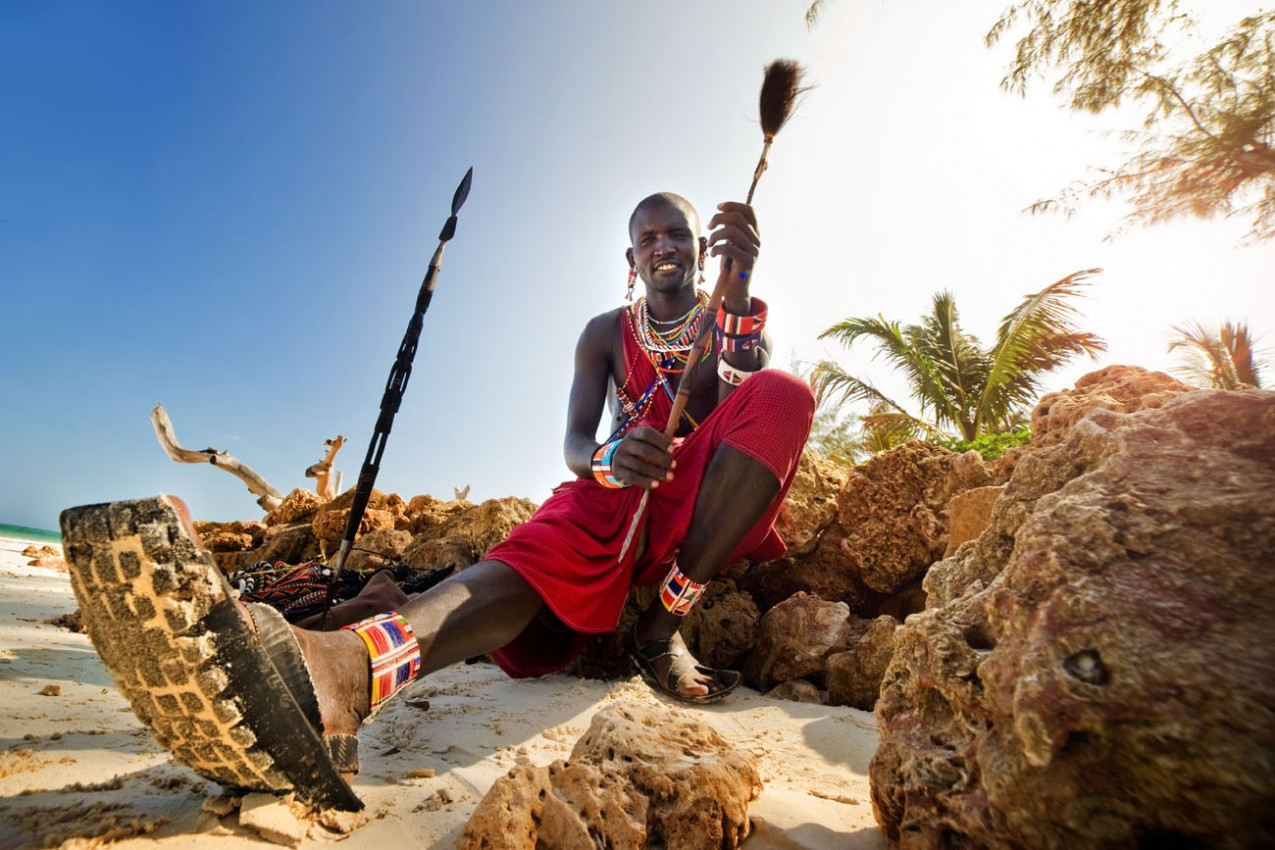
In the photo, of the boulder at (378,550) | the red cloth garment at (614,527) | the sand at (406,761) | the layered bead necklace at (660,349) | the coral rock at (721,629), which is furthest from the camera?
the boulder at (378,550)

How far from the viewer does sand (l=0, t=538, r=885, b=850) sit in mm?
890

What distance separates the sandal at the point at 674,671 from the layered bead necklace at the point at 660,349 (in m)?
0.90

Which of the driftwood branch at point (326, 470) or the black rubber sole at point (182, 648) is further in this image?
the driftwood branch at point (326, 470)

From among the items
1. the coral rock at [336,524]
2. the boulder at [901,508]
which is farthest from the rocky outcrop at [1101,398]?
the coral rock at [336,524]

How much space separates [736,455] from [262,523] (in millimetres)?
5272

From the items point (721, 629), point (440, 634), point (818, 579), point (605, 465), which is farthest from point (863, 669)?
point (440, 634)

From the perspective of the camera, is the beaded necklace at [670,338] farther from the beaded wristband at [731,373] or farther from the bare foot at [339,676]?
the bare foot at [339,676]

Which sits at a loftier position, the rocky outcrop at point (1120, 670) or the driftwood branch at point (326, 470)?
the driftwood branch at point (326, 470)

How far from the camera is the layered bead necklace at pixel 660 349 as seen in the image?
251 centimetres

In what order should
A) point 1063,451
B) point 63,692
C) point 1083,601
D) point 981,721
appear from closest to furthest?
point 1083,601, point 981,721, point 1063,451, point 63,692

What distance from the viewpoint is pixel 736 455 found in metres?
1.79

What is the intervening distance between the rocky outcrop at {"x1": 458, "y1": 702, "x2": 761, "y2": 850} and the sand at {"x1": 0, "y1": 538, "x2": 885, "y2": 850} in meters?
0.10

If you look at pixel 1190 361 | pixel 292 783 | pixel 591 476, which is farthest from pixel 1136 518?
pixel 1190 361

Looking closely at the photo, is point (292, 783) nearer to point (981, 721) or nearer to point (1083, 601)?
point (981, 721)
